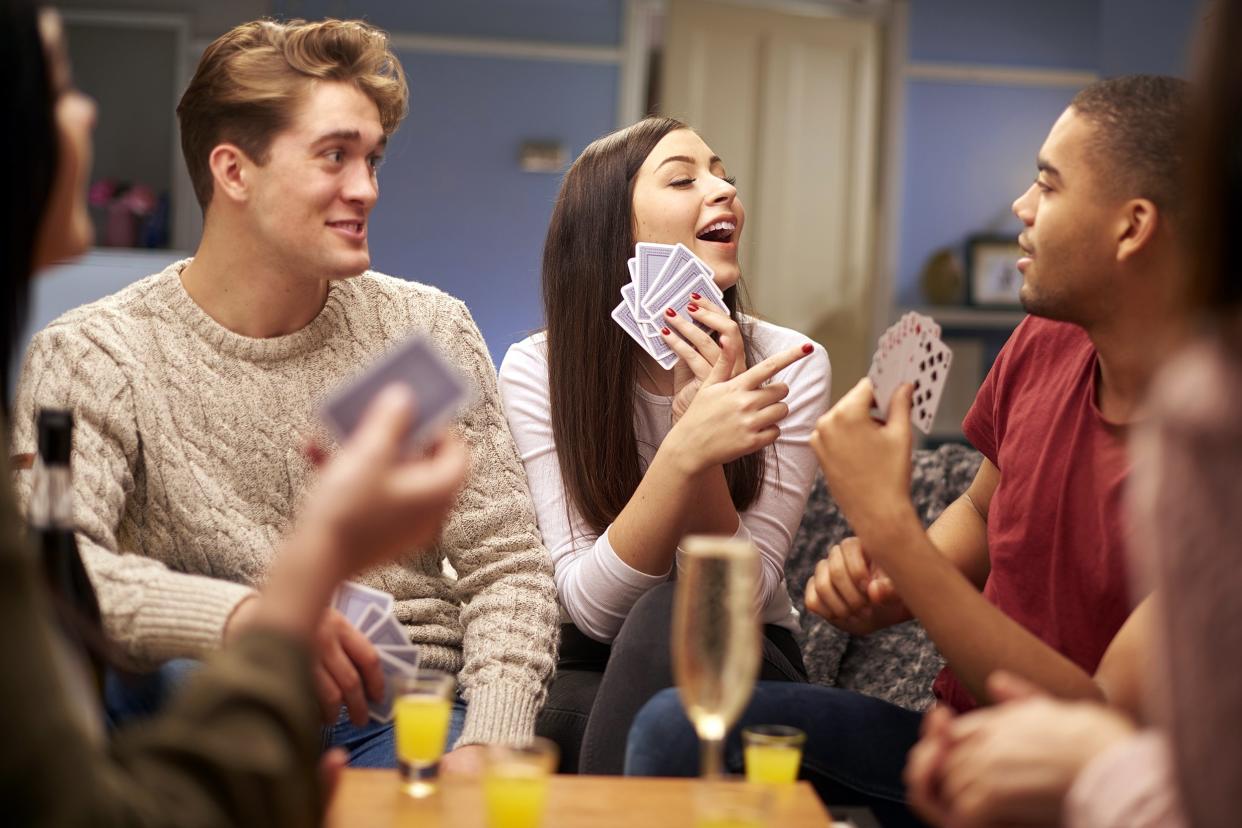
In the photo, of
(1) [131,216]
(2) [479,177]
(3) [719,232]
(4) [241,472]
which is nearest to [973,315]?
(2) [479,177]

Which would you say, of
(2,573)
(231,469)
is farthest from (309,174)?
(2,573)

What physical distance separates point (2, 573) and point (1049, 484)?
1478 mm

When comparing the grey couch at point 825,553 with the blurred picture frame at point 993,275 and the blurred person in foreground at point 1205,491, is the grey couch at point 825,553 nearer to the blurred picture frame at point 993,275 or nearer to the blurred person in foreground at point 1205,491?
the blurred person in foreground at point 1205,491

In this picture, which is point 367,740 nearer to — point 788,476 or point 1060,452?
point 788,476

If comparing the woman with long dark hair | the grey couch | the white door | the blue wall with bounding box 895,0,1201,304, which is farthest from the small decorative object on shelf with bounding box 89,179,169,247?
the woman with long dark hair

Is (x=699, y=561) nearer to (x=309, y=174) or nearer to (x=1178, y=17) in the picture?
(x=309, y=174)

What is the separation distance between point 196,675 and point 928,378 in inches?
43.8

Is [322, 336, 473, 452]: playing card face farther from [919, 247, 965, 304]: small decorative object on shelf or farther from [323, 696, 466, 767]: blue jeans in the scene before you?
[919, 247, 965, 304]: small decorative object on shelf

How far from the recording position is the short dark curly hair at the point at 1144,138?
1.85m

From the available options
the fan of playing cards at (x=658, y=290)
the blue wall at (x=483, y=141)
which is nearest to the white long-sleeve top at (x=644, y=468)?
the fan of playing cards at (x=658, y=290)

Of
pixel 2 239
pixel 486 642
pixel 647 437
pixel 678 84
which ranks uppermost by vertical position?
pixel 678 84

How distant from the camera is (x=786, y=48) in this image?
20.6 feet

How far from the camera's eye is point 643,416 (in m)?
2.59

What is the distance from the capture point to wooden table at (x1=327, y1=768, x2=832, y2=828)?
4.28ft
